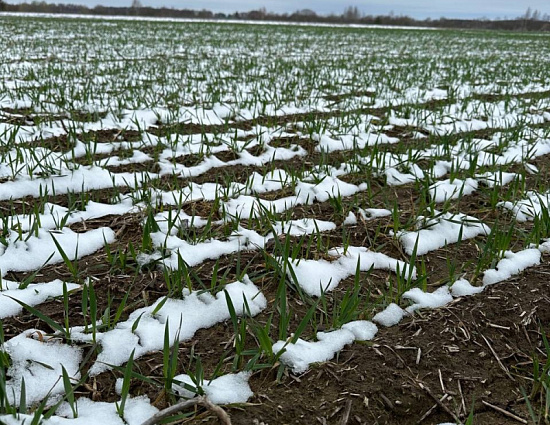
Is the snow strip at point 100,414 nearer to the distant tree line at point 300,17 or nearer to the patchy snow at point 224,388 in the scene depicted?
the patchy snow at point 224,388

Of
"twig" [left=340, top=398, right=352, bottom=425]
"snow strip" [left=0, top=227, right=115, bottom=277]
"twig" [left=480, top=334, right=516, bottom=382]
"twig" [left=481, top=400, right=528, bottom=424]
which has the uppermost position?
"snow strip" [left=0, top=227, right=115, bottom=277]

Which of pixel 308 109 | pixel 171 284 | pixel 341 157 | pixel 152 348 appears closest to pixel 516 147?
pixel 341 157

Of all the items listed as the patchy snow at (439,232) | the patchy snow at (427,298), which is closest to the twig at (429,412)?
the patchy snow at (427,298)

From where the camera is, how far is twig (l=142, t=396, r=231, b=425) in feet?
4.09

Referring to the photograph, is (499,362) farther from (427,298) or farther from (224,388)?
(224,388)

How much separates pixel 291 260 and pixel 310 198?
0.97 meters

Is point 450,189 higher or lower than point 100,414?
higher

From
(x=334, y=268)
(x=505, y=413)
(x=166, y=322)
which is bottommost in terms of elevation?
(x=505, y=413)

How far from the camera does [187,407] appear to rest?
1.31 meters

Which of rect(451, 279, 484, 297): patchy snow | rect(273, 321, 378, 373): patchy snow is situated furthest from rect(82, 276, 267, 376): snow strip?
rect(451, 279, 484, 297): patchy snow

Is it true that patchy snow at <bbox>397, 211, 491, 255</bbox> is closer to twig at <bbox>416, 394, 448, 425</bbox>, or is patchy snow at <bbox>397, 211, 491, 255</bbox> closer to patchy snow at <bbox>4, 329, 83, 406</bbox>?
twig at <bbox>416, 394, 448, 425</bbox>

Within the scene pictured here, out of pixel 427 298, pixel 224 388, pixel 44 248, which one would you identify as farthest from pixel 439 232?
pixel 44 248

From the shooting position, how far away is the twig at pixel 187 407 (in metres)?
1.25

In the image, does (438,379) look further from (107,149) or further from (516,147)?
(516,147)
